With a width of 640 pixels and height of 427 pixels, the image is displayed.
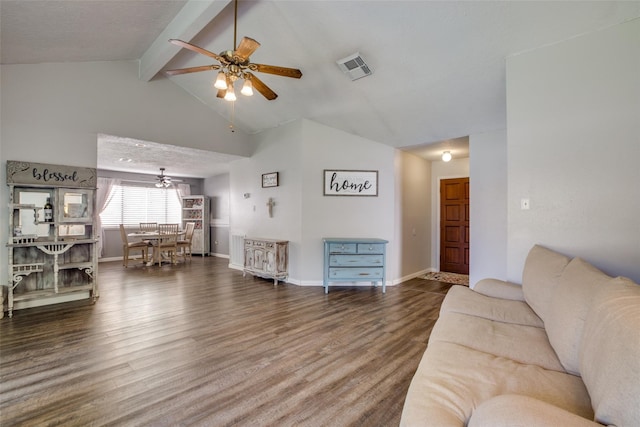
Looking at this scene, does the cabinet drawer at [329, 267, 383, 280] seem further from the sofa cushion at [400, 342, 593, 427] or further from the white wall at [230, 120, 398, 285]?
the sofa cushion at [400, 342, 593, 427]

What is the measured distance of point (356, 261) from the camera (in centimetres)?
442

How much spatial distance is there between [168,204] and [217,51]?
613cm

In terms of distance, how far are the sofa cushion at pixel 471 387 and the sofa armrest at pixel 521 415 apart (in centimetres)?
11

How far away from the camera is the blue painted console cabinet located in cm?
440

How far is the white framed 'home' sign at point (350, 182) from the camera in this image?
484 cm

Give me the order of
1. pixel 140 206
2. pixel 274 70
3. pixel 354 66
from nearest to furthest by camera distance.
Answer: pixel 274 70, pixel 354 66, pixel 140 206

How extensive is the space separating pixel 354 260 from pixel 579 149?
2917mm

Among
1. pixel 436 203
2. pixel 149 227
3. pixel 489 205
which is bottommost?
pixel 149 227

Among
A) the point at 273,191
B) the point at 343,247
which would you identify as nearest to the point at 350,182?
the point at 343,247

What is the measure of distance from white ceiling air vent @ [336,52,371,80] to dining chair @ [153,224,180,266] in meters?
5.63

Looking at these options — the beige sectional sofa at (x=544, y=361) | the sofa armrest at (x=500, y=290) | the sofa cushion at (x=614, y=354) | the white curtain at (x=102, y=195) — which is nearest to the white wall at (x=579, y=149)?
the sofa armrest at (x=500, y=290)

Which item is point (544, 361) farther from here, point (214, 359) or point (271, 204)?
point (271, 204)

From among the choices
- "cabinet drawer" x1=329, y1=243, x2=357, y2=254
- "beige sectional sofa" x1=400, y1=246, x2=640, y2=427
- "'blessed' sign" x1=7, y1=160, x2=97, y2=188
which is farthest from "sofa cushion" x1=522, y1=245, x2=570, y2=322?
"'blessed' sign" x1=7, y1=160, x2=97, y2=188

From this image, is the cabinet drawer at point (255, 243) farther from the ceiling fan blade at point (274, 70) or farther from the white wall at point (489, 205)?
the white wall at point (489, 205)
